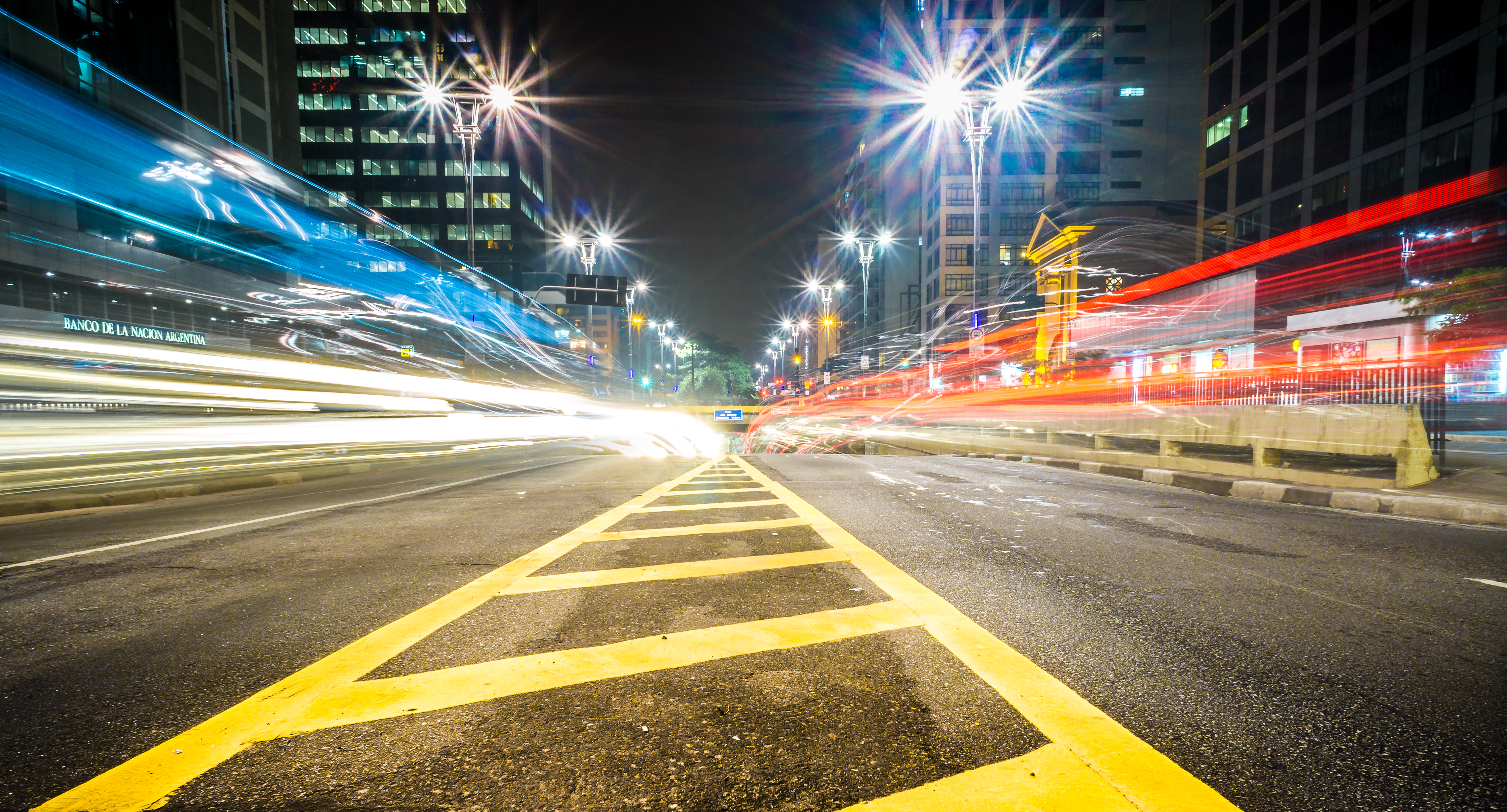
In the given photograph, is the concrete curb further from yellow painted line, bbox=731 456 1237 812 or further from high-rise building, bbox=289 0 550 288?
high-rise building, bbox=289 0 550 288

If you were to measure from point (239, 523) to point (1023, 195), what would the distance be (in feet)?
234

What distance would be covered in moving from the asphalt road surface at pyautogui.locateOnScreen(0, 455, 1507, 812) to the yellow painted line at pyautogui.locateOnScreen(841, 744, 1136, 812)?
1 centimetres

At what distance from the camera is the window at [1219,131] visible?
4025cm

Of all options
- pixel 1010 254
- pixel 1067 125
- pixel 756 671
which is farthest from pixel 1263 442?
pixel 1067 125

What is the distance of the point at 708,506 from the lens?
707cm

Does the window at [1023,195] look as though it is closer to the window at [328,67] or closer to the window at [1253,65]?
the window at [1253,65]

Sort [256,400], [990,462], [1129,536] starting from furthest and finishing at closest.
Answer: [256,400], [990,462], [1129,536]

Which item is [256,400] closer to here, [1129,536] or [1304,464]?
[1129,536]

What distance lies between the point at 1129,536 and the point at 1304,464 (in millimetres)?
7776

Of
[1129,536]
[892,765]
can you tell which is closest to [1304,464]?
[1129,536]

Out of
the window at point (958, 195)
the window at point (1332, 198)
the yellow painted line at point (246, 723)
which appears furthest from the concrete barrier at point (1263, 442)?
the window at point (958, 195)

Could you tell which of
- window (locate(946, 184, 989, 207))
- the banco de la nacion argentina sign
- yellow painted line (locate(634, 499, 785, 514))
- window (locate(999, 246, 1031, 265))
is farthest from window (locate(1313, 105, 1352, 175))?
the banco de la nacion argentina sign

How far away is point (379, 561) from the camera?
4.52 m

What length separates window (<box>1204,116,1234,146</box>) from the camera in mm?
40250
